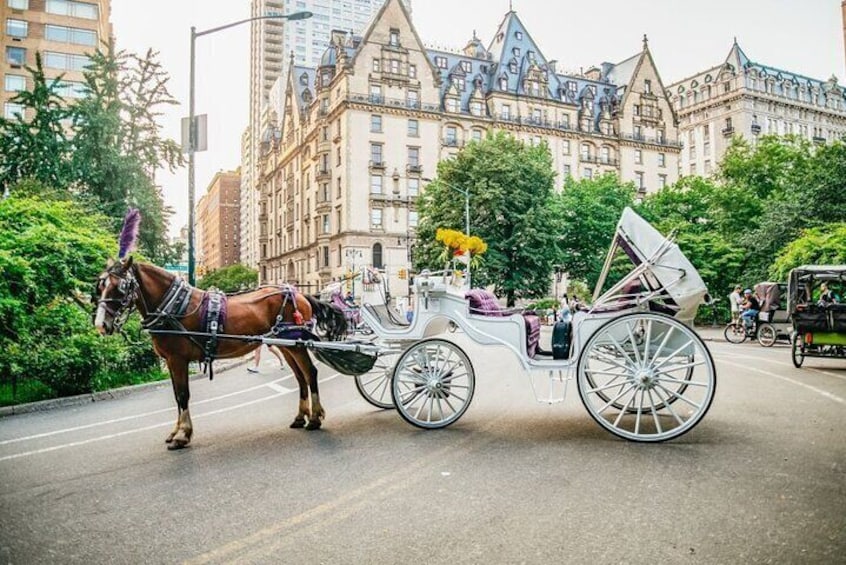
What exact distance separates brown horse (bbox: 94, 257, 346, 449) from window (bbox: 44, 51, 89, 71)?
6345cm

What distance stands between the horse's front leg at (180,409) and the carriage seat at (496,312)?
11.9 feet

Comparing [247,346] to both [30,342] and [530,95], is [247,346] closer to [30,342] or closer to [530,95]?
[30,342]

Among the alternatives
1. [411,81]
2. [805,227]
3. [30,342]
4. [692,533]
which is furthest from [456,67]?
[692,533]

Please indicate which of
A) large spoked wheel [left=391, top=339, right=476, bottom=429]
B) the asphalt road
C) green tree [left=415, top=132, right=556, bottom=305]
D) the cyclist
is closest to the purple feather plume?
the asphalt road

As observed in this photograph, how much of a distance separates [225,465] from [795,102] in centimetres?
11824

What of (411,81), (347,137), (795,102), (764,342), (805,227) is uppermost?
(795,102)

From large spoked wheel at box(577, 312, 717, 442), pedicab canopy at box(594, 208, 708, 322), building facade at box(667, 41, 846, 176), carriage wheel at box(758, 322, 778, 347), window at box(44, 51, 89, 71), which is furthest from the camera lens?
building facade at box(667, 41, 846, 176)

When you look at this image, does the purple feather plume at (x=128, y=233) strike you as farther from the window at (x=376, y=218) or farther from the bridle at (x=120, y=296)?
the window at (x=376, y=218)

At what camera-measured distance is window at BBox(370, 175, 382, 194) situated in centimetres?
A: 6912

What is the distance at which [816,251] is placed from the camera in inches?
1022

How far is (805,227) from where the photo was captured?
31578mm

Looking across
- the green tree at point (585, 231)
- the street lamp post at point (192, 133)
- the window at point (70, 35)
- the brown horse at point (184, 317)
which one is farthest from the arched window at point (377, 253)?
the brown horse at point (184, 317)

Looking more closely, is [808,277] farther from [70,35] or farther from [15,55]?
[15,55]

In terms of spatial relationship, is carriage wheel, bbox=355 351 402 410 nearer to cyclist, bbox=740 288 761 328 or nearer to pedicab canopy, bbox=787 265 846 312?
pedicab canopy, bbox=787 265 846 312
